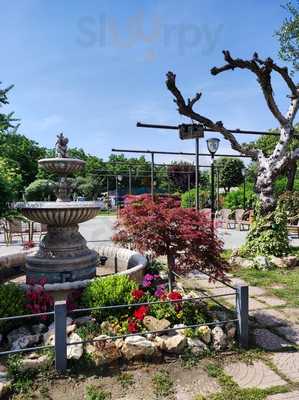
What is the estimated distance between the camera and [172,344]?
3.37m

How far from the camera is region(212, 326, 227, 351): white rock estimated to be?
3532 mm

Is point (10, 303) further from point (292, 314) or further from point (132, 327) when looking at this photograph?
point (292, 314)

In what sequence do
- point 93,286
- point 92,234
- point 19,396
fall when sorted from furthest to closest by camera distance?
point 92,234, point 93,286, point 19,396

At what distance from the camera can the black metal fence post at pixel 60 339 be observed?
299 centimetres

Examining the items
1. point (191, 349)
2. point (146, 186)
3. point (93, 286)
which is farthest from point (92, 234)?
point (146, 186)

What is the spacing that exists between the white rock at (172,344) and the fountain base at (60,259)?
2.11m

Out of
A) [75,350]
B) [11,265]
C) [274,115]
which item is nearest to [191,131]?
[274,115]

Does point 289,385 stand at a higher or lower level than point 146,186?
lower

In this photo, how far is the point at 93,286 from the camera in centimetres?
415

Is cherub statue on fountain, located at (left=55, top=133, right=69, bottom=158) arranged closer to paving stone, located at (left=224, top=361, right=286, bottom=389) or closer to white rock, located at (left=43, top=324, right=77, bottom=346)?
white rock, located at (left=43, top=324, right=77, bottom=346)

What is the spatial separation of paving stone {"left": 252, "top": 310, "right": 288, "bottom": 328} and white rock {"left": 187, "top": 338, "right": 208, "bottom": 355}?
3.66ft

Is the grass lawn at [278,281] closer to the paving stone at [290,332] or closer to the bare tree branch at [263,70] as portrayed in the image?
the paving stone at [290,332]

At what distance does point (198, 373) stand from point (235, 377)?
0.34 meters

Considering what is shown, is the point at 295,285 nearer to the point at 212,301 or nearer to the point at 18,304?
the point at 212,301
